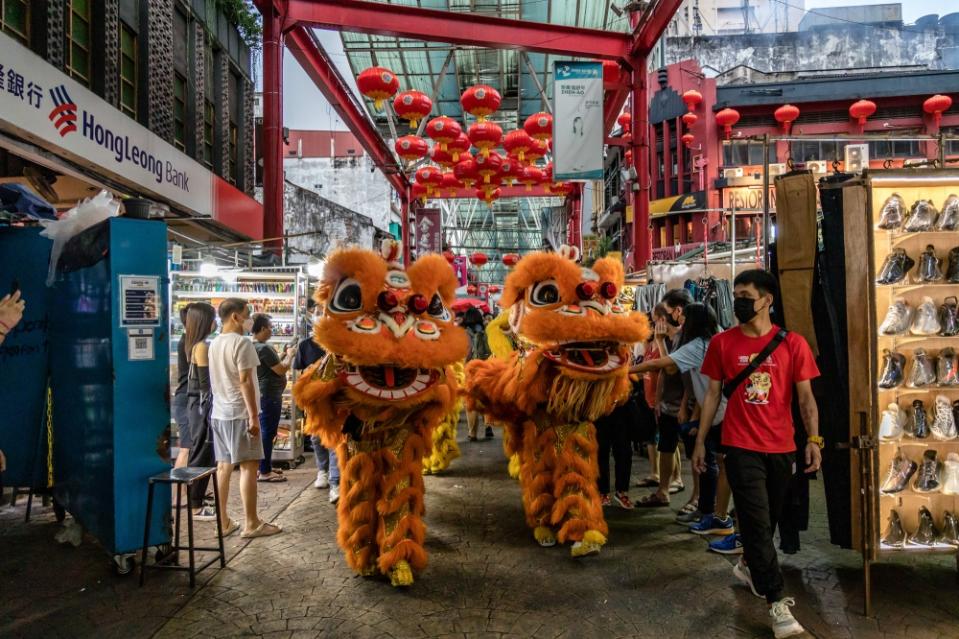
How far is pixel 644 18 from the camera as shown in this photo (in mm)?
9469

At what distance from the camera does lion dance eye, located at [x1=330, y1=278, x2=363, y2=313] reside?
3.74m

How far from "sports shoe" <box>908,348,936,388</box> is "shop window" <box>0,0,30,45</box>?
8.97 metres

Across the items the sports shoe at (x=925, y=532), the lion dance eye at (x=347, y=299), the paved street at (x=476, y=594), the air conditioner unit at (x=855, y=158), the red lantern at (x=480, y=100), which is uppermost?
the red lantern at (x=480, y=100)

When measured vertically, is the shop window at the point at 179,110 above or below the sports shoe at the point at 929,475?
above

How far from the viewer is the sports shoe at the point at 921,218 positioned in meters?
3.75

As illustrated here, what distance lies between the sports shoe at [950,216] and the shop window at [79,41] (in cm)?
975

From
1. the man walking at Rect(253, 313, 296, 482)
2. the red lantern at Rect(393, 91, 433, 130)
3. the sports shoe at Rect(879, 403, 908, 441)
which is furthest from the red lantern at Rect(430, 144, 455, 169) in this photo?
the sports shoe at Rect(879, 403, 908, 441)

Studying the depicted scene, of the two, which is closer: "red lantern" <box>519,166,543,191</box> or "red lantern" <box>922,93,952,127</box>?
"red lantern" <box>519,166,543,191</box>

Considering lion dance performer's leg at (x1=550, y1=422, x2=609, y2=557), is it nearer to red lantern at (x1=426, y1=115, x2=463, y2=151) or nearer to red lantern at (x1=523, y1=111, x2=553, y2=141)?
red lantern at (x1=426, y1=115, x2=463, y2=151)

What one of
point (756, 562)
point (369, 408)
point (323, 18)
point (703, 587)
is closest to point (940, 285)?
A: point (756, 562)

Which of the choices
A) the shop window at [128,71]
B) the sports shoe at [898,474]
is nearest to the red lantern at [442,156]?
the shop window at [128,71]

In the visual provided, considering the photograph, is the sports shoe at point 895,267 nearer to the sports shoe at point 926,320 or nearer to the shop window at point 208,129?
the sports shoe at point 926,320

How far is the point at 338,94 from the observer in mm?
12633

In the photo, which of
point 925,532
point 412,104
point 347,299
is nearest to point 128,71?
point 412,104
